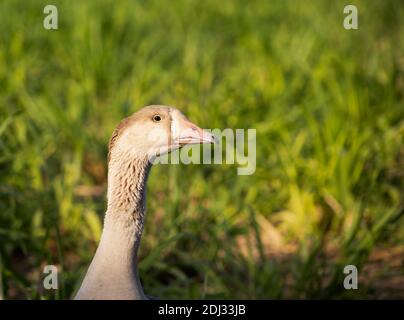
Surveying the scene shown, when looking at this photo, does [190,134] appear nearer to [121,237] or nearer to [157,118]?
[157,118]

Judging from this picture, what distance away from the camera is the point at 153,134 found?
2738 mm

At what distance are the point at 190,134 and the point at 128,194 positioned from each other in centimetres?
29

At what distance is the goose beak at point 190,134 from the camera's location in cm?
277

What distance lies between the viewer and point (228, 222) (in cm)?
418

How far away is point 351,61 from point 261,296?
2360mm

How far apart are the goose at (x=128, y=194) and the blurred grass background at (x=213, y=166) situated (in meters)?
0.65

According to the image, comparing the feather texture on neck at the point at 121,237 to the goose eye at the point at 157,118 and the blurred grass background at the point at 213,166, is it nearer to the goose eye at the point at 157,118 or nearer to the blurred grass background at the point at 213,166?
the goose eye at the point at 157,118

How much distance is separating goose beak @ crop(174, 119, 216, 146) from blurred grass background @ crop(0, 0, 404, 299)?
65cm
